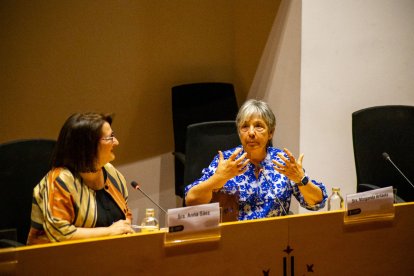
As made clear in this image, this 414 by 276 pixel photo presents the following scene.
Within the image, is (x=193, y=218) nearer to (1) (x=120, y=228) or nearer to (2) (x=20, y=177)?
(1) (x=120, y=228)

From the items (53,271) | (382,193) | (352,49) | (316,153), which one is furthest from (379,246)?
(352,49)

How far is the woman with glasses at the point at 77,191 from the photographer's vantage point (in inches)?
76.6

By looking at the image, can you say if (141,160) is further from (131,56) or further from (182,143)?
(131,56)

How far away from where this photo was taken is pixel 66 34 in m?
3.67

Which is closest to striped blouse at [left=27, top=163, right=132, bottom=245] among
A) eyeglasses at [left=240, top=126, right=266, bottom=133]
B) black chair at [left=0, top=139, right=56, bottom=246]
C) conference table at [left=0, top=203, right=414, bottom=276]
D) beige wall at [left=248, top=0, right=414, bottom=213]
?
black chair at [left=0, top=139, right=56, bottom=246]

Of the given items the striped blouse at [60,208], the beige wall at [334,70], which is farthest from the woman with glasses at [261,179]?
the beige wall at [334,70]

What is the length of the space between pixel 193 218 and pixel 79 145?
0.60 meters

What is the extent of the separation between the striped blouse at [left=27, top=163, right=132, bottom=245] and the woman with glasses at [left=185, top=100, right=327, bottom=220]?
0.43 meters

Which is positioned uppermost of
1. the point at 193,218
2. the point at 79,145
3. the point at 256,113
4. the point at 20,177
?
the point at 256,113

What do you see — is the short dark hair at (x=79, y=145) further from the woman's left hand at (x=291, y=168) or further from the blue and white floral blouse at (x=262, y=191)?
the woman's left hand at (x=291, y=168)

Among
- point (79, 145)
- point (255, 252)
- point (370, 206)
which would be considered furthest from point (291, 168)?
point (79, 145)

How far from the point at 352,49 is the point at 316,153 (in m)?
0.63

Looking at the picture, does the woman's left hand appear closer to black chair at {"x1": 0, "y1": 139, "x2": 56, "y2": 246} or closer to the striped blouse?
the striped blouse

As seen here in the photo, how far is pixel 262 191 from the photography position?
2381 millimetres
